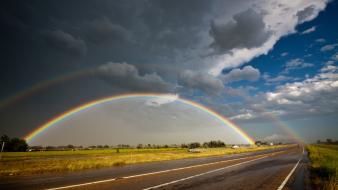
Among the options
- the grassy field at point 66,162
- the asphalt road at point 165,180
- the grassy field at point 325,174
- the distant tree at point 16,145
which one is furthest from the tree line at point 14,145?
the grassy field at point 325,174

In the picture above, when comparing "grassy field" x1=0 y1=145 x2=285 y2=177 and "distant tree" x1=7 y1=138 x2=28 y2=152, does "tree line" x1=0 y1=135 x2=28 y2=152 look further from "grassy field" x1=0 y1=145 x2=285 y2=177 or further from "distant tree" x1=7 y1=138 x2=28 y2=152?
"grassy field" x1=0 y1=145 x2=285 y2=177

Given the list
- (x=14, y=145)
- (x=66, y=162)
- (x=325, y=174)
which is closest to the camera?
(x=325, y=174)

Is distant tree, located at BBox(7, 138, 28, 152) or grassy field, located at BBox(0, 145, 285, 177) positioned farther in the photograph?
distant tree, located at BBox(7, 138, 28, 152)

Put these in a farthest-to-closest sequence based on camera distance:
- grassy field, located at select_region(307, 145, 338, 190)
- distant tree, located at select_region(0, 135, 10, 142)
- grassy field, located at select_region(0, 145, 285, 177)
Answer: distant tree, located at select_region(0, 135, 10, 142), grassy field, located at select_region(0, 145, 285, 177), grassy field, located at select_region(307, 145, 338, 190)

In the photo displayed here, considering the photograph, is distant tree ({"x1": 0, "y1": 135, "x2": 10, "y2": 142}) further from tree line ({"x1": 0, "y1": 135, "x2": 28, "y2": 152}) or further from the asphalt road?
the asphalt road

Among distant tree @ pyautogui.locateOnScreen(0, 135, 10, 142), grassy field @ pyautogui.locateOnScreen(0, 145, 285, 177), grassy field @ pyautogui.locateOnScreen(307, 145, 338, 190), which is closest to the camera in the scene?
grassy field @ pyautogui.locateOnScreen(307, 145, 338, 190)

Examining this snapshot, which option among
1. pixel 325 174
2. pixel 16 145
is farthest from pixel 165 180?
pixel 16 145

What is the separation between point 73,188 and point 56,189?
0.66 meters

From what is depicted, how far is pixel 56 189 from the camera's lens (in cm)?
949

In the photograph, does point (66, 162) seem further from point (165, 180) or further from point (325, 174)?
point (325, 174)

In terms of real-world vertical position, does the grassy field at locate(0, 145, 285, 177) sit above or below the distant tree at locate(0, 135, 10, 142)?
below

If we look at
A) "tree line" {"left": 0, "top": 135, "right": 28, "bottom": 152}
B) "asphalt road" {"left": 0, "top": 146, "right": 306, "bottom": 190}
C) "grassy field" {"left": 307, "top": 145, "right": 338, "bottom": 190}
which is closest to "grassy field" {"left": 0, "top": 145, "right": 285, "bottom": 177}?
"asphalt road" {"left": 0, "top": 146, "right": 306, "bottom": 190}

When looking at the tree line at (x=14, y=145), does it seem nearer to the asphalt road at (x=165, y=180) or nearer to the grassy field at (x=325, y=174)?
the asphalt road at (x=165, y=180)

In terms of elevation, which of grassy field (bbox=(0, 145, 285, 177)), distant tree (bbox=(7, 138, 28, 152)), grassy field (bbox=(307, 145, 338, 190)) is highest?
distant tree (bbox=(7, 138, 28, 152))
